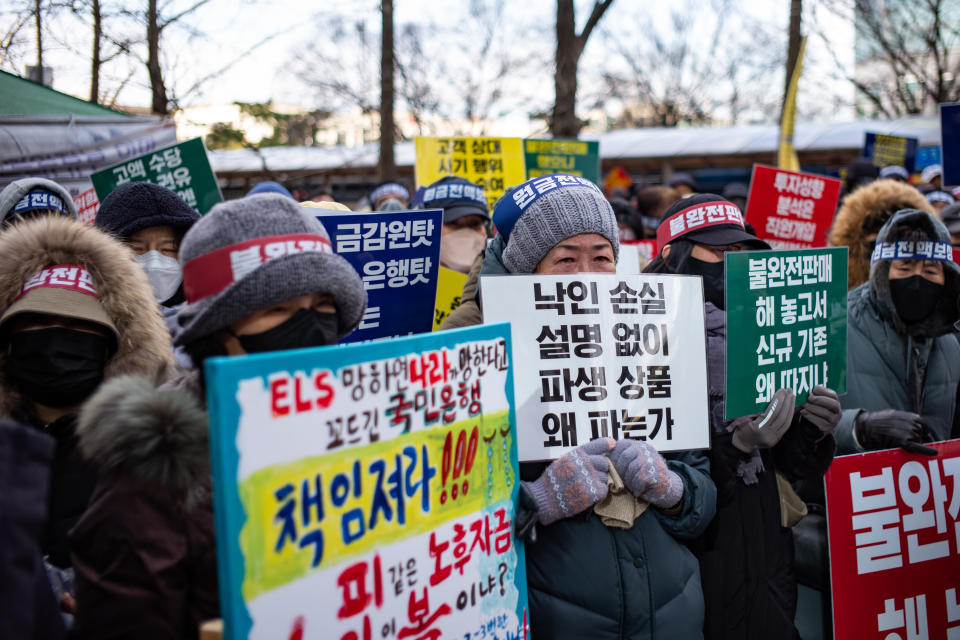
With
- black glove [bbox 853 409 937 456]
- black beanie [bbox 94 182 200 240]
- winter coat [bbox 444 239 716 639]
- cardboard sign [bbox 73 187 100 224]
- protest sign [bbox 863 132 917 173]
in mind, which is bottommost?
winter coat [bbox 444 239 716 639]

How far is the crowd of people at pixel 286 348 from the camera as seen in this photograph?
1.56 meters

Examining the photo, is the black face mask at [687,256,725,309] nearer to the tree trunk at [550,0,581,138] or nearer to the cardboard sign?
the cardboard sign

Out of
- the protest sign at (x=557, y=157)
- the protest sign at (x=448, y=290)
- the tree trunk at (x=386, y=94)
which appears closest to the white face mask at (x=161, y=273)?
the protest sign at (x=448, y=290)

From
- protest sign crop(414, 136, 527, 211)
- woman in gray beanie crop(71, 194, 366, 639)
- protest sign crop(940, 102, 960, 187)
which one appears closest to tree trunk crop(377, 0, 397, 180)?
protest sign crop(414, 136, 527, 211)

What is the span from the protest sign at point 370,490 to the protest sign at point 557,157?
216 inches

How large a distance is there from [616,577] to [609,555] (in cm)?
6

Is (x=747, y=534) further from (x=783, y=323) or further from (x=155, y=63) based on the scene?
(x=155, y=63)

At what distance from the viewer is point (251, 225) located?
179cm

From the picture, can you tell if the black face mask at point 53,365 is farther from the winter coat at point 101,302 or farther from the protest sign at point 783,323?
the protest sign at point 783,323

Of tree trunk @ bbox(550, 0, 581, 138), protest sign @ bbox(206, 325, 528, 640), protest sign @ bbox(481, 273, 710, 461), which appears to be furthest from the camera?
tree trunk @ bbox(550, 0, 581, 138)

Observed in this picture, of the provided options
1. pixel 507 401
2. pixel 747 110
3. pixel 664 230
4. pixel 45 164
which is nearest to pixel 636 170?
pixel 747 110

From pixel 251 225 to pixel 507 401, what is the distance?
0.77m

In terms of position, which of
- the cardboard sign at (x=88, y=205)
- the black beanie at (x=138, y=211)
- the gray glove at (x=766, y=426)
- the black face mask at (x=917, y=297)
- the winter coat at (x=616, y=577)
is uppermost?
the cardboard sign at (x=88, y=205)

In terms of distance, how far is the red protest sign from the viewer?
20.5 ft
